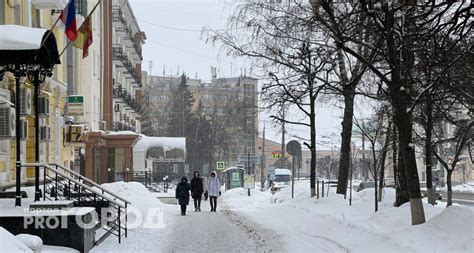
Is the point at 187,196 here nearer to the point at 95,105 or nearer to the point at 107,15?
the point at 95,105

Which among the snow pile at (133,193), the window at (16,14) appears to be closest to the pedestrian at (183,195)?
the snow pile at (133,193)

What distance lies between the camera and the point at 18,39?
11508 millimetres

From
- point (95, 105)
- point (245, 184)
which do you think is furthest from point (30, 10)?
point (245, 184)

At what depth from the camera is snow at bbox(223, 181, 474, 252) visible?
9.67 meters

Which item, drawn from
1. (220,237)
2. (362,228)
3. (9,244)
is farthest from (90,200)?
(9,244)

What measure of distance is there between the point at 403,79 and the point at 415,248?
4.10 metres

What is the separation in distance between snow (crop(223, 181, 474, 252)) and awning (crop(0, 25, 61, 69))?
6.01 meters

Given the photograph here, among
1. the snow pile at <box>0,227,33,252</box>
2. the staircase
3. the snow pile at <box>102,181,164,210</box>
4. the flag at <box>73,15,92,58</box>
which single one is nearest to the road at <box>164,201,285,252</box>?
the staircase

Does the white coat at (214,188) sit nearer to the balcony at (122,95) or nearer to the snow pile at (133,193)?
the snow pile at (133,193)

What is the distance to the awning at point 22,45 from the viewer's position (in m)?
11.5

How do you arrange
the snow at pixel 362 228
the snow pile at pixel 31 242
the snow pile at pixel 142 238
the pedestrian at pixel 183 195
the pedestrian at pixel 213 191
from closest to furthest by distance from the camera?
the snow pile at pixel 31 242 → the snow at pixel 362 228 → the snow pile at pixel 142 238 → the pedestrian at pixel 183 195 → the pedestrian at pixel 213 191

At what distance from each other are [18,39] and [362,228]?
778cm

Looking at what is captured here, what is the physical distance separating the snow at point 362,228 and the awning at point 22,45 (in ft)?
19.7

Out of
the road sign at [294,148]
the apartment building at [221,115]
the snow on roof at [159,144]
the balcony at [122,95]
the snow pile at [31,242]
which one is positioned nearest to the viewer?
the snow pile at [31,242]
